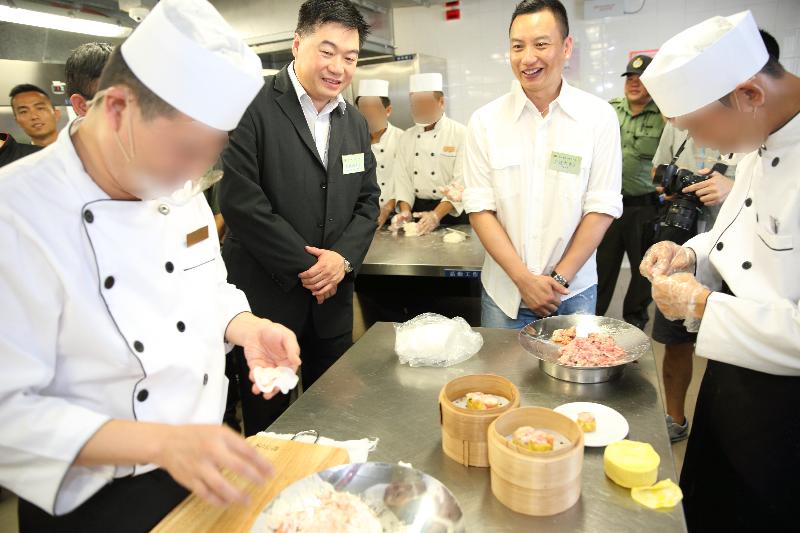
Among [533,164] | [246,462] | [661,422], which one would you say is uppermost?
[533,164]

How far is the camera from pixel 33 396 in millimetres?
815

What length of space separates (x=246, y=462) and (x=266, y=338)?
0.44 meters

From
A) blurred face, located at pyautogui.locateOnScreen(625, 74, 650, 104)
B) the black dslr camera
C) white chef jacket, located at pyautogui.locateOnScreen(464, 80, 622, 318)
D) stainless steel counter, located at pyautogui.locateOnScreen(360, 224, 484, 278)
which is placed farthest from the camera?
blurred face, located at pyautogui.locateOnScreen(625, 74, 650, 104)

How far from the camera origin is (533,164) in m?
2.09

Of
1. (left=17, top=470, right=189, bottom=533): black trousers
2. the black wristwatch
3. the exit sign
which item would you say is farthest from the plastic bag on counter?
the exit sign

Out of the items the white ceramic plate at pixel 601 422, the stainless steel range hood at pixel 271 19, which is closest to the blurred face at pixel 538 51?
the white ceramic plate at pixel 601 422

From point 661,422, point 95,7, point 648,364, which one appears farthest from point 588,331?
point 95,7

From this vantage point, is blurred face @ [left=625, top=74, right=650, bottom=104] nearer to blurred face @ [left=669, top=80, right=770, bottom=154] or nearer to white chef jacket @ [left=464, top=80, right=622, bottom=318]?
white chef jacket @ [left=464, top=80, right=622, bottom=318]

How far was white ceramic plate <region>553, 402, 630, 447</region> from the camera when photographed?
3.79 ft

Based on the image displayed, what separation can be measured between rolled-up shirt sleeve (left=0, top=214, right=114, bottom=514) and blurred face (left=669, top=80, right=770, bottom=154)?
1455 mm

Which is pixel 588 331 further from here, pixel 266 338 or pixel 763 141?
pixel 266 338

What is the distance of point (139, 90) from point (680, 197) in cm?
236

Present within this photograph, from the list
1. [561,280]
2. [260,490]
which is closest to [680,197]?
[561,280]

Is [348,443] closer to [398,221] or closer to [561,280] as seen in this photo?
[561,280]
